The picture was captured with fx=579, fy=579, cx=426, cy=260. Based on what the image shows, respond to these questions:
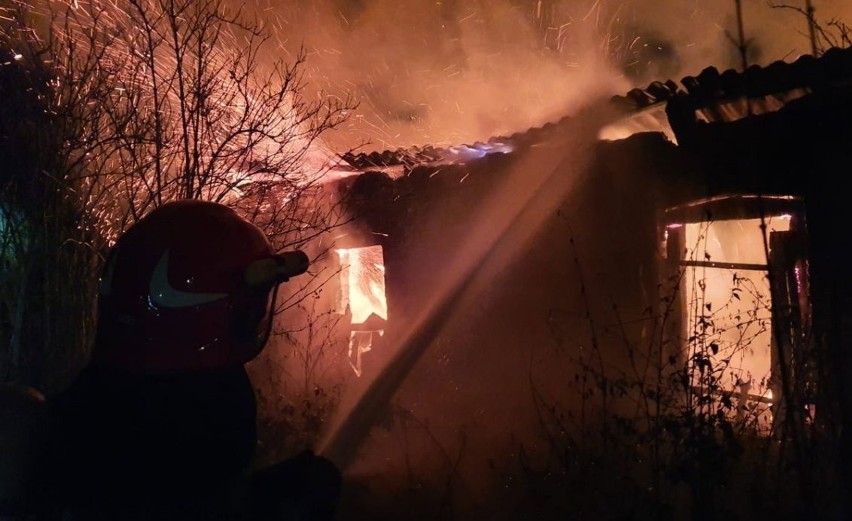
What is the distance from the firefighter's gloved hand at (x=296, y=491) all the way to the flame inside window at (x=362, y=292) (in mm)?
6658

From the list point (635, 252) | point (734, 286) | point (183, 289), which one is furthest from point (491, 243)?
point (183, 289)

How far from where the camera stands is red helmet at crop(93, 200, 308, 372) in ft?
5.66

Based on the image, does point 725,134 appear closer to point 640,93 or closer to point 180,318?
point 640,93

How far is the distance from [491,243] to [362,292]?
3.04 metres

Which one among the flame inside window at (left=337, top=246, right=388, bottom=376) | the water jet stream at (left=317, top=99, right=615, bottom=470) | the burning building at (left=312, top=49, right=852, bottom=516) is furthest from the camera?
the flame inside window at (left=337, top=246, right=388, bottom=376)

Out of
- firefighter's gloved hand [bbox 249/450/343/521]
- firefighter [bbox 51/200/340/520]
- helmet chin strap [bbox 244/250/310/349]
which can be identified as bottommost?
firefighter's gloved hand [bbox 249/450/343/521]

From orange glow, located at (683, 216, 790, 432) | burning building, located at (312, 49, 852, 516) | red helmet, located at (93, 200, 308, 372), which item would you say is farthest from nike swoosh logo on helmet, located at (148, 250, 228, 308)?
orange glow, located at (683, 216, 790, 432)

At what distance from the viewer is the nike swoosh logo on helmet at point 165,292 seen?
1.72 metres

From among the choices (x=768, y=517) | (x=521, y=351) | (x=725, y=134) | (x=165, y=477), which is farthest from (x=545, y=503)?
(x=725, y=134)

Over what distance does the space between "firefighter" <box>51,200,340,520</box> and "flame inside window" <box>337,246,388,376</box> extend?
6741mm

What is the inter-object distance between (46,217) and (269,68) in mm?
2425

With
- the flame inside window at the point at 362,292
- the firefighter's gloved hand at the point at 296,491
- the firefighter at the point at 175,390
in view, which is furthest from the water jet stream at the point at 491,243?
the firefighter at the point at 175,390

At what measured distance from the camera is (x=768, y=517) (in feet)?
11.9

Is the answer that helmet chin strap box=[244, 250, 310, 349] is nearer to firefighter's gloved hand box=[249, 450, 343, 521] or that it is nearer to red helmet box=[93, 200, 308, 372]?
red helmet box=[93, 200, 308, 372]
